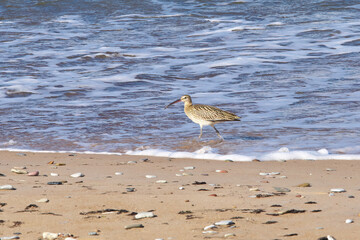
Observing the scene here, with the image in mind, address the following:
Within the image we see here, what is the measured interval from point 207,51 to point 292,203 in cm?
1332

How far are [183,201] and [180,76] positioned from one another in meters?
9.68

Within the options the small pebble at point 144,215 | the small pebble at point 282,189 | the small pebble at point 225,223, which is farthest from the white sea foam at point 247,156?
the small pebble at point 225,223

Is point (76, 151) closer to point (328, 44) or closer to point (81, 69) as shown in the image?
point (81, 69)

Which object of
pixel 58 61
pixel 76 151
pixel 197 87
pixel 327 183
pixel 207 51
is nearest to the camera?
pixel 327 183

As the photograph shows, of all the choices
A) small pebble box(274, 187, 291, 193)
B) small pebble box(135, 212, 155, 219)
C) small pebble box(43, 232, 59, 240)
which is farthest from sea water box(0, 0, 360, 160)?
small pebble box(43, 232, 59, 240)

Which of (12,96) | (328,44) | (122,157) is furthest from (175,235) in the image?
(328,44)

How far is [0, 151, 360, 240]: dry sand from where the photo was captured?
411 centimetres

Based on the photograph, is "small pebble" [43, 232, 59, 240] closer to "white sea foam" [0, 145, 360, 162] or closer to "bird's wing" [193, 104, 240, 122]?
"white sea foam" [0, 145, 360, 162]

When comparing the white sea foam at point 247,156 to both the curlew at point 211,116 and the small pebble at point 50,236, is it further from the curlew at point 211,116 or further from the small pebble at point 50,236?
the small pebble at point 50,236

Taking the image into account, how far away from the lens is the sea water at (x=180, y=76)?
841 cm

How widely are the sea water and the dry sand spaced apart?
94 centimetres

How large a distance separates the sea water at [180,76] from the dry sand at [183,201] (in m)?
0.94

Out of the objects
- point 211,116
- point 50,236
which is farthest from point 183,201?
point 211,116

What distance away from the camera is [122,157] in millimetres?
7500
